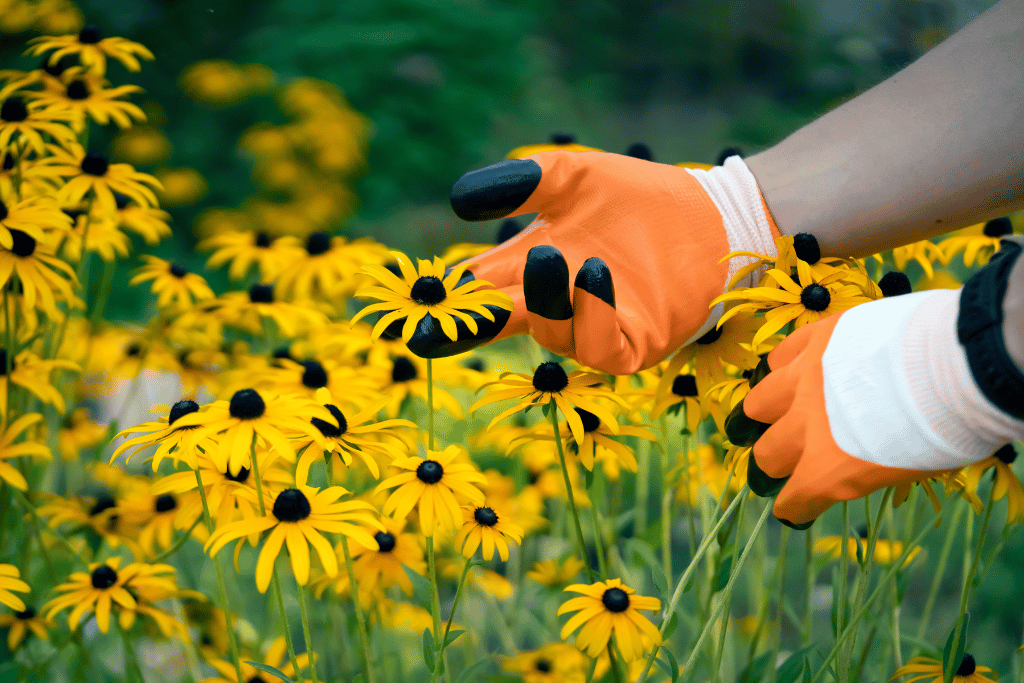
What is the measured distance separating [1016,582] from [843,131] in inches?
55.7

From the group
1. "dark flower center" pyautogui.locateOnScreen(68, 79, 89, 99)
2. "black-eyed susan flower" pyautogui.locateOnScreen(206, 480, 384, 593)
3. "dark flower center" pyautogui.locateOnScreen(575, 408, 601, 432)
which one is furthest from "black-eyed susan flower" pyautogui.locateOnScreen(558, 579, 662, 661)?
"dark flower center" pyautogui.locateOnScreen(68, 79, 89, 99)

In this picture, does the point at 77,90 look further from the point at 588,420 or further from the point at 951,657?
the point at 951,657

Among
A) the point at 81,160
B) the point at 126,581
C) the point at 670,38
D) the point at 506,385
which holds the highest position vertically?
the point at 670,38

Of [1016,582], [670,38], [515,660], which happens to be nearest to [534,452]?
[515,660]

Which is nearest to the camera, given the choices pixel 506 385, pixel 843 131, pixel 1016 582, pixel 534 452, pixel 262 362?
pixel 506 385

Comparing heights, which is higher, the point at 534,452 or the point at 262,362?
the point at 262,362

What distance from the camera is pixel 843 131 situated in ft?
4.03

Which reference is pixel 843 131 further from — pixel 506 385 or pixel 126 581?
pixel 126 581

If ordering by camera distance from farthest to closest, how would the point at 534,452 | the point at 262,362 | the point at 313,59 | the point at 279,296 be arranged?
the point at 313,59
the point at 279,296
the point at 534,452
the point at 262,362

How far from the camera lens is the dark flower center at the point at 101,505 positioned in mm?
1319

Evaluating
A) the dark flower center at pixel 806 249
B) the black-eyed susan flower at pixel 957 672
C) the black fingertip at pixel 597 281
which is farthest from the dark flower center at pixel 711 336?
the black-eyed susan flower at pixel 957 672

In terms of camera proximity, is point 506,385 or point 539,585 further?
point 539,585

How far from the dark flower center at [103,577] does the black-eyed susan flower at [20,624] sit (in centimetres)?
14

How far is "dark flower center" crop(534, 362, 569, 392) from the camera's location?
947 millimetres
